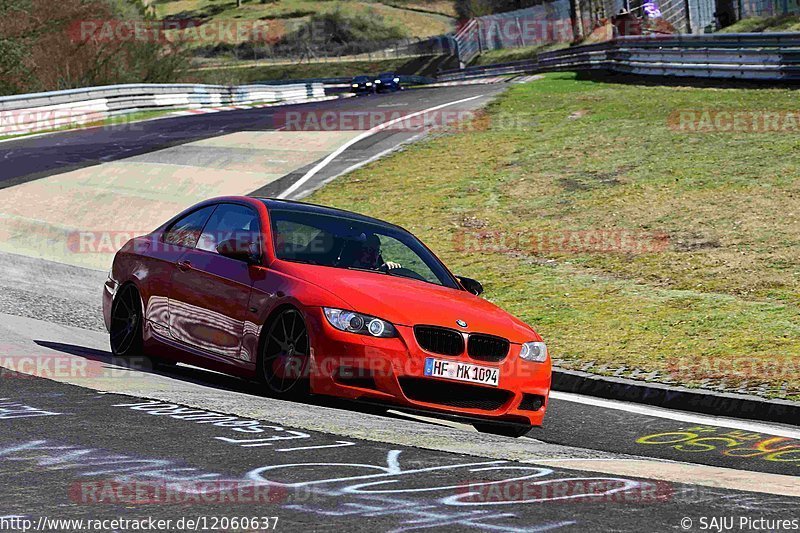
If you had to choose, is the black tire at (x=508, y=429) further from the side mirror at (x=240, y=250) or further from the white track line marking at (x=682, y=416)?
the side mirror at (x=240, y=250)

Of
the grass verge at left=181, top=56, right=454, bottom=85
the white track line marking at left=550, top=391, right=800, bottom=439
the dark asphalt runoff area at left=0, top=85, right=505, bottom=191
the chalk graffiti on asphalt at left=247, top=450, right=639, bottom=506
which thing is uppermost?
the grass verge at left=181, top=56, right=454, bottom=85

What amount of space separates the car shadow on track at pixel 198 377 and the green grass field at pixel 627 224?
3.09 metres

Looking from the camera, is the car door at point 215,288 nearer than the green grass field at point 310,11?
Yes

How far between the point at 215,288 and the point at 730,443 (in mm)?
3850

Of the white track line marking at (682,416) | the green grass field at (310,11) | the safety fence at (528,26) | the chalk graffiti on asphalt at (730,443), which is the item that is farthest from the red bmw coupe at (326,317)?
the green grass field at (310,11)

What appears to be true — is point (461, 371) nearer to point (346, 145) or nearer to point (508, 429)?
point (508, 429)

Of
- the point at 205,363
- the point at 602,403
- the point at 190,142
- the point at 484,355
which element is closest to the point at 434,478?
the point at 484,355

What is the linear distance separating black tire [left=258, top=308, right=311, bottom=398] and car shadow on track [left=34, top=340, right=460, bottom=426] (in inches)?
3.8

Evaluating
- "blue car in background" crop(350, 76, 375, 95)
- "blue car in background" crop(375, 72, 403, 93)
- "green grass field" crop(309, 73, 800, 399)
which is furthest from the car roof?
"blue car in background" crop(350, 76, 375, 95)

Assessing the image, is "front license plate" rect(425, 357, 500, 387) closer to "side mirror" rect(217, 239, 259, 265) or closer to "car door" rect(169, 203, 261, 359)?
"car door" rect(169, 203, 261, 359)

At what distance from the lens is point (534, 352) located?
8.62 meters

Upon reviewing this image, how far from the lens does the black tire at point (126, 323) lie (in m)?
9.99

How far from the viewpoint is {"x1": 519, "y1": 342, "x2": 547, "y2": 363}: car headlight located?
8.52 metres

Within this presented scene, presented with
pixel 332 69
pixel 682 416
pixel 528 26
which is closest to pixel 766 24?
pixel 528 26
